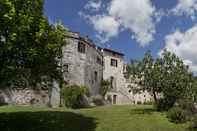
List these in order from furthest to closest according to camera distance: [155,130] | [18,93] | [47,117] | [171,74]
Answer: [18,93]
[171,74]
[47,117]
[155,130]

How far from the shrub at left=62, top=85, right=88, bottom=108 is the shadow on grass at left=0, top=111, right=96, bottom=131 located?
1242 centimetres

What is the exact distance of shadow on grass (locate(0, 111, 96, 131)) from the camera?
93.9 ft

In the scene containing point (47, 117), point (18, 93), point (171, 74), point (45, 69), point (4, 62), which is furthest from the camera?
point (18, 93)

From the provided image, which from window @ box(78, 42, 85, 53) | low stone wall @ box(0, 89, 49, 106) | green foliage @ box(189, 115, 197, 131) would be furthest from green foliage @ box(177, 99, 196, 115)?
window @ box(78, 42, 85, 53)

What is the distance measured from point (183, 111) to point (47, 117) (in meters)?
13.4

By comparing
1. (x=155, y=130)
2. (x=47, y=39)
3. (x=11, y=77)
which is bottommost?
(x=155, y=130)

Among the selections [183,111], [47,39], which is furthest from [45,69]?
[183,111]

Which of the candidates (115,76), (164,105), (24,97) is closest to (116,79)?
(115,76)

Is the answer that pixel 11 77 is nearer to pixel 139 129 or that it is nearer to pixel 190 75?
pixel 139 129

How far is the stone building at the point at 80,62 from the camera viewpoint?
174 feet

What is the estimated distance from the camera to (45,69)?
26.6m

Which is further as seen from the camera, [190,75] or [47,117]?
[190,75]

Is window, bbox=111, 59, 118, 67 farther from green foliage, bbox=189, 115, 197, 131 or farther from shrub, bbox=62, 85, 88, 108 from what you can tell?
green foliage, bbox=189, 115, 197, 131

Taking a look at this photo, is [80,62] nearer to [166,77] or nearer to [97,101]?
[97,101]
